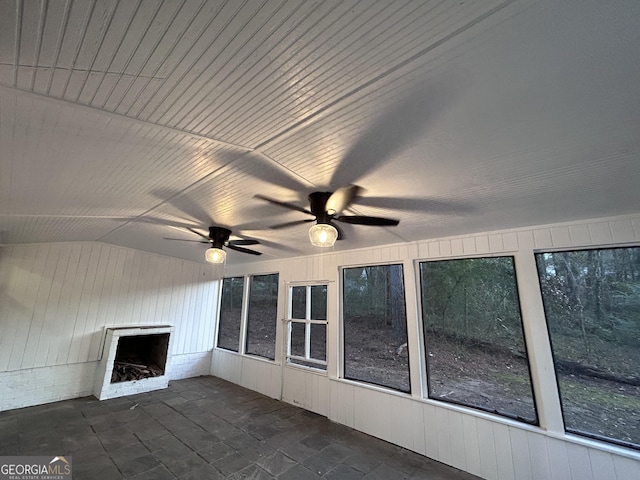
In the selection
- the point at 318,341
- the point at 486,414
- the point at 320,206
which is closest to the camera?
the point at 320,206

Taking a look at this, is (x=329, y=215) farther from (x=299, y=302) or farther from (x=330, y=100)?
(x=299, y=302)

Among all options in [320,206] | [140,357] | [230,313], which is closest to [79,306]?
[140,357]

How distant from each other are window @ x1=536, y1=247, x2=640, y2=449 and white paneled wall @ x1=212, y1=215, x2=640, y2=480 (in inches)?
4.7

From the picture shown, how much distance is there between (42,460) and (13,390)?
2.19m

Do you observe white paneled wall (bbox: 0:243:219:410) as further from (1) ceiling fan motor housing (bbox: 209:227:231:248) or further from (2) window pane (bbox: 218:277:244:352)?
(1) ceiling fan motor housing (bbox: 209:227:231:248)

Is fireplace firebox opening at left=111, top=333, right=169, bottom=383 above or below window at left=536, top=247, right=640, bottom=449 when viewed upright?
below

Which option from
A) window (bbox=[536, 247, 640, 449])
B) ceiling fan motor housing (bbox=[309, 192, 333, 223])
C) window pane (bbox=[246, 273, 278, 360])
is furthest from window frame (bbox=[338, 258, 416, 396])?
ceiling fan motor housing (bbox=[309, 192, 333, 223])

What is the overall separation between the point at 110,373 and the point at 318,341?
11.8 feet

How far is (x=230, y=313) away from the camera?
6270 mm

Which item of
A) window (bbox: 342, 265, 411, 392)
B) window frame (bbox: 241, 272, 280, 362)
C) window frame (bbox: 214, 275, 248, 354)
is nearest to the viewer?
window (bbox: 342, 265, 411, 392)

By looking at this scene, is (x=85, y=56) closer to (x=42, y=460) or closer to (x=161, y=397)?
(x=42, y=460)

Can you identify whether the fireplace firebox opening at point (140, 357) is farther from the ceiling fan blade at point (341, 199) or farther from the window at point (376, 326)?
the ceiling fan blade at point (341, 199)

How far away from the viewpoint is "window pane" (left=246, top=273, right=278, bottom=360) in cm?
521

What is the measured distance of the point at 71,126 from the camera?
53.8 inches
